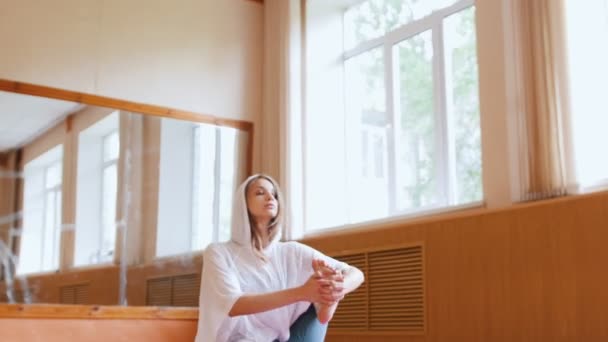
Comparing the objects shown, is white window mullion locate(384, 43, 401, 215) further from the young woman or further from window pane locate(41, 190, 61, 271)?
the young woman

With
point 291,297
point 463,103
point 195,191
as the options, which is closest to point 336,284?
point 291,297

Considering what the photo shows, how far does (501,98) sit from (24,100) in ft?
10.4

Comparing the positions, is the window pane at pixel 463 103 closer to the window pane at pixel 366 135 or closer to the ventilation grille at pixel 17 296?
the window pane at pixel 366 135

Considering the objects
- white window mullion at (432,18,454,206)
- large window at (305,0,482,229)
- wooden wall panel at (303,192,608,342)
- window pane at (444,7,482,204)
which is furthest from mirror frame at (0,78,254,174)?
wooden wall panel at (303,192,608,342)

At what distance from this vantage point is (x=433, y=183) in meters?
5.28

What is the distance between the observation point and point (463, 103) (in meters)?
5.21

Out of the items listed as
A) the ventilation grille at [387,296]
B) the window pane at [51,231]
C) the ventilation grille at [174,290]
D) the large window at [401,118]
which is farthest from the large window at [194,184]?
the ventilation grille at [387,296]

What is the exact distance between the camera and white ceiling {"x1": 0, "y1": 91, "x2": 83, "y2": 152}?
5.17 metres

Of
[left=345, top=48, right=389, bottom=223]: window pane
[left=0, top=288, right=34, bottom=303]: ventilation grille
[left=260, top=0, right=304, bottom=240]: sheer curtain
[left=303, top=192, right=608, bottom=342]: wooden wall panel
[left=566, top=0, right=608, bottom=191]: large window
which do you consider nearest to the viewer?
[left=303, top=192, right=608, bottom=342]: wooden wall panel

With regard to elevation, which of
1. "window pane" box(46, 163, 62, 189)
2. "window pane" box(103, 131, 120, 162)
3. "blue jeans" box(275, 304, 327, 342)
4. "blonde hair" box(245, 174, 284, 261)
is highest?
"window pane" box(103, 131, 120, 162)

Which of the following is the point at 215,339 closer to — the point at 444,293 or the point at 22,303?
the point at 444,293

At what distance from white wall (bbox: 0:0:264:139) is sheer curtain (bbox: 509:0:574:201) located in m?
2.67

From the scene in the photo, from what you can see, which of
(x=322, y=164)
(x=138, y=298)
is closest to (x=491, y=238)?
(x=322, y=164)

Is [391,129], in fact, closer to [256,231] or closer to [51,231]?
[51,231]
